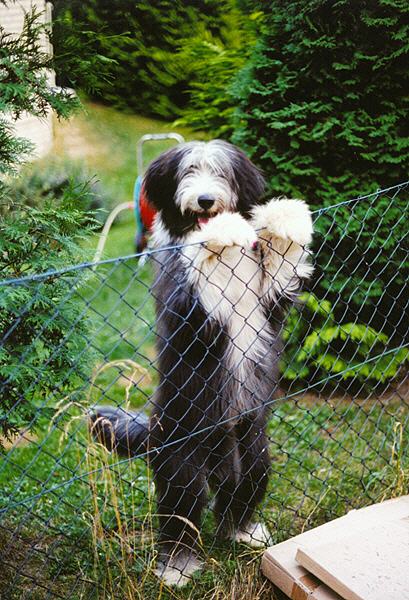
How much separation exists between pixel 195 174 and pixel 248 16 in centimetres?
280

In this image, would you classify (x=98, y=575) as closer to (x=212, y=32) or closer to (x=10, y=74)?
(x=10, y=74)

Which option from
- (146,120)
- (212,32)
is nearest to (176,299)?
(212,32)

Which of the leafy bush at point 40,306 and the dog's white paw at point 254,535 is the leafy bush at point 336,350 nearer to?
the dog's white paw at point 254,535

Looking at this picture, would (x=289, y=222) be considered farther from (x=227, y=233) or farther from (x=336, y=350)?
(x=336, y=350)

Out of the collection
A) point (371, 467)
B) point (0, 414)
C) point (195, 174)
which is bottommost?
point (371, 467)

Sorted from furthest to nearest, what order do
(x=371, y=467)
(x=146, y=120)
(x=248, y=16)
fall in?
1. (x=146, y=120)
2. (x=248, y=16)
3. (x=371, y=467)

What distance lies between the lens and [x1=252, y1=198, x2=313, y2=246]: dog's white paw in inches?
103

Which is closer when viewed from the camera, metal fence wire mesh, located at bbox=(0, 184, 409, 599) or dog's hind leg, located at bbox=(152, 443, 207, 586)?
metal fence wire mesh, located at bbox=(0, 184, 409, 599)

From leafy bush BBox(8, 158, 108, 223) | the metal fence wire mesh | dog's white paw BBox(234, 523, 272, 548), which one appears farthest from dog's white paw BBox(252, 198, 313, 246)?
dog's white paw BBox(234, 523, 272, 548)

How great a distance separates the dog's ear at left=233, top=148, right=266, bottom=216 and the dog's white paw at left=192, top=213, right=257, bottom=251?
23.7 inches

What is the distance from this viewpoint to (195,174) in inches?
119

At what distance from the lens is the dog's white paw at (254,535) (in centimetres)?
293

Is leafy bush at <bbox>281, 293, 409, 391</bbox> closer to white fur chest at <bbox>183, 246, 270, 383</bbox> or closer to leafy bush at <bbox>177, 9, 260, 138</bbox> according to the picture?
white fur chest at <bbox>183, 246, 270, 383</bbox>

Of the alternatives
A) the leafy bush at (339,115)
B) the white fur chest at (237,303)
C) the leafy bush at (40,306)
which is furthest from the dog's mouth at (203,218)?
the leafy bush at (339,115)
